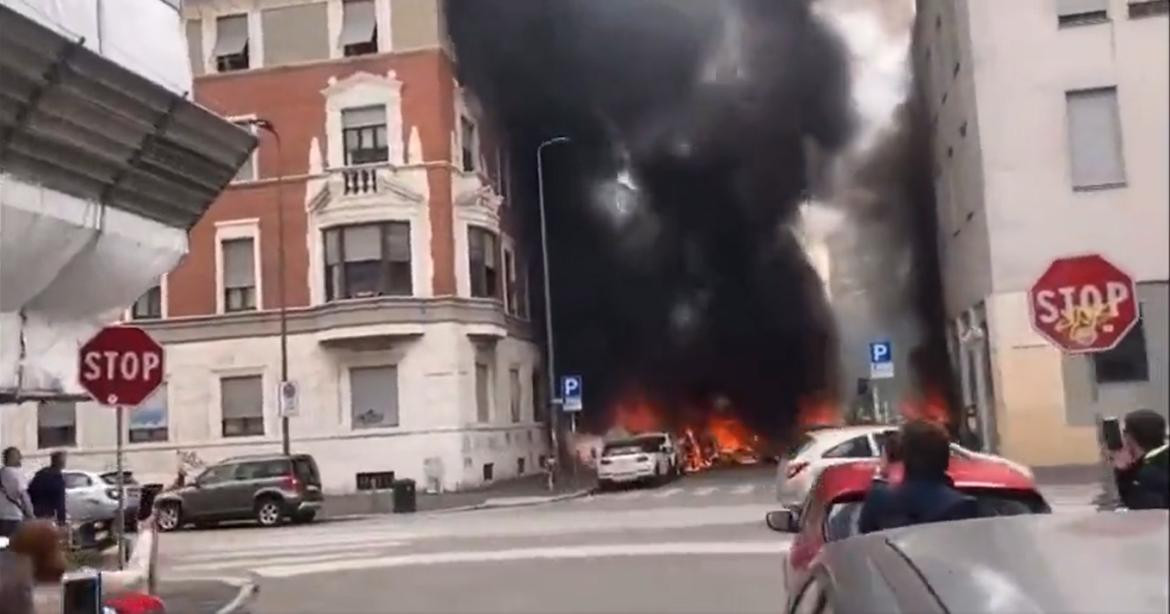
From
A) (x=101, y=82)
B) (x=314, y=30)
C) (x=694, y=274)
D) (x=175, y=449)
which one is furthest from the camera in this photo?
(x=314, y=30)

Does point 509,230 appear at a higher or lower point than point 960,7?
higher

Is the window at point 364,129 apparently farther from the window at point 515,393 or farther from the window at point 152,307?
the window at point 515,393

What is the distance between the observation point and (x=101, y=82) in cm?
816

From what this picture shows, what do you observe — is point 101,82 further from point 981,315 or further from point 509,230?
point 509,230

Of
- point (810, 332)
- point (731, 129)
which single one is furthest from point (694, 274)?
point (810, 332)

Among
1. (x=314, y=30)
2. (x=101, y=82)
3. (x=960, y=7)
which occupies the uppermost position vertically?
(x=314, y=30)

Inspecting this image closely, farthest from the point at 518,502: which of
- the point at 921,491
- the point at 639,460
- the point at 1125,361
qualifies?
the point at 1125,361

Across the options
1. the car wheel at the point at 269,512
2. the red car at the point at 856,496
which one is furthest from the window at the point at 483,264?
the red car at the point at 856,496

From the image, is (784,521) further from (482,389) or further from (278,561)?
(482,389)

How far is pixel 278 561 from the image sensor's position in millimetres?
12789

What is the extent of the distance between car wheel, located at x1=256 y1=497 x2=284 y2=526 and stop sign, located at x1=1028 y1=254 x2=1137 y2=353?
56.2ft

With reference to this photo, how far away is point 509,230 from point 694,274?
11480 millimetres

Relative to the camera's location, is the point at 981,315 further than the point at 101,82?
No

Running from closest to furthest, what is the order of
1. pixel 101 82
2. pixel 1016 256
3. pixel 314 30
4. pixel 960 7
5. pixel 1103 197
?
pixel 1103 197
pixel 1016 256
pixel 960 7
pixel 101 82
pixel 314 30
